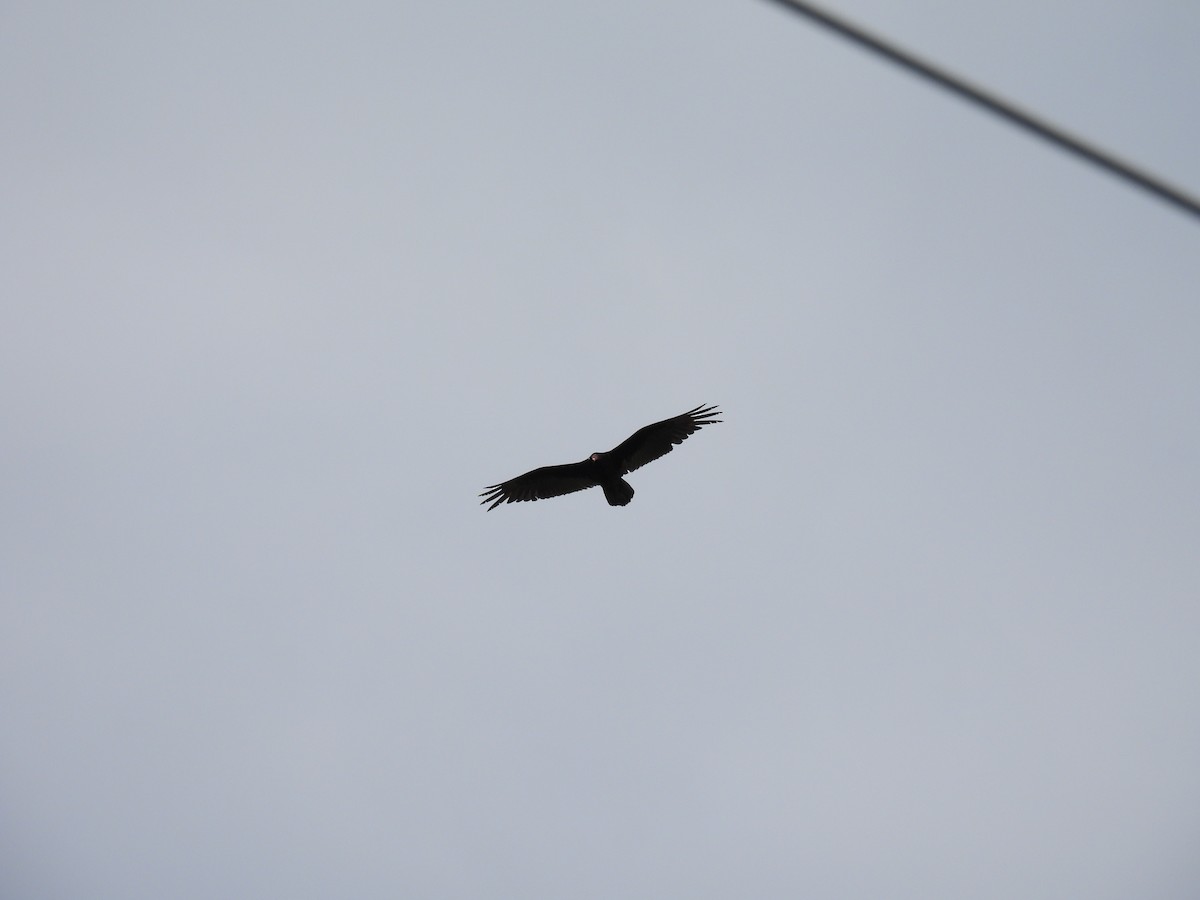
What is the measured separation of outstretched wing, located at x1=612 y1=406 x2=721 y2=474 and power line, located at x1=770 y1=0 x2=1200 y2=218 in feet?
47.1

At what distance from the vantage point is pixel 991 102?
2.30 m

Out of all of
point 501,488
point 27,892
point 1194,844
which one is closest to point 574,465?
point 501,488

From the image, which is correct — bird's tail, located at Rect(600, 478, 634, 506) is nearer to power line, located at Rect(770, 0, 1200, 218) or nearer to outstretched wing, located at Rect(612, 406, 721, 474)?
outstretched wing, located at Rect(612, 406, 721, 474)

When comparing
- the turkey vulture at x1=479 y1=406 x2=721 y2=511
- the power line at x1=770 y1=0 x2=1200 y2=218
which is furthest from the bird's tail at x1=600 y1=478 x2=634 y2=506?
the power line at x1=770 y1=0 x2=1200 y2=218

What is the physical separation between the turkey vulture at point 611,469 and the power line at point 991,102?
14096 millimetres

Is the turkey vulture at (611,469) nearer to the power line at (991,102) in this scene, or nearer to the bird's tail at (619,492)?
the bird's tail at (619,492)

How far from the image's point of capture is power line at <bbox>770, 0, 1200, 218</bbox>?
2.29 metres

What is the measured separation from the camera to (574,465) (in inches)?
671

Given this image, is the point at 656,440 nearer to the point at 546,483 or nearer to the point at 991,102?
the point at 546,483

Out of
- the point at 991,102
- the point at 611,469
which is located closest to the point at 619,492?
the point at 611,469

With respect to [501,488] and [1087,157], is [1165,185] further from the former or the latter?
[501,488]

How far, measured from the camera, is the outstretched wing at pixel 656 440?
16.8m

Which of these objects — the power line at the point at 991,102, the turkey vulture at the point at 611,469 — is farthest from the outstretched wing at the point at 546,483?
the power line at the point at 991,102

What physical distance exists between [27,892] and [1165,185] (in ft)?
215
